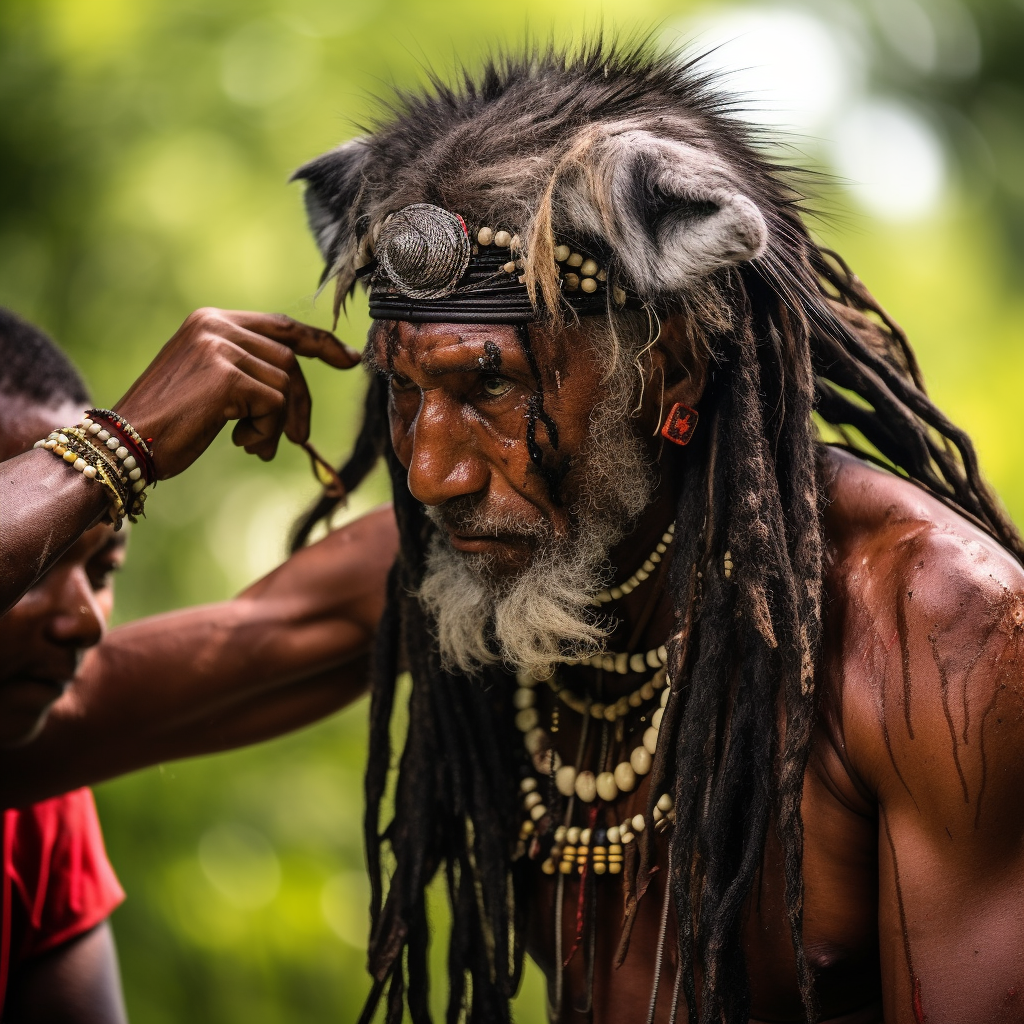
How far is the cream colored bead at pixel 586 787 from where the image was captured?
100 inches

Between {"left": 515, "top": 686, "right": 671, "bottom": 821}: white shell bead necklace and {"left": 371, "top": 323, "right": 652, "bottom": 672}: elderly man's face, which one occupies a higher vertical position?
{"left": 371, "top": 323, "right": 652, "bottom": 672}: elderly man's face

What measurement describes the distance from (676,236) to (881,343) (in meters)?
0.68

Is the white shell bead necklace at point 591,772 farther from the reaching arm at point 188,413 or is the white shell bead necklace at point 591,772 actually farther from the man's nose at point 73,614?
the man's nose at point 73,614

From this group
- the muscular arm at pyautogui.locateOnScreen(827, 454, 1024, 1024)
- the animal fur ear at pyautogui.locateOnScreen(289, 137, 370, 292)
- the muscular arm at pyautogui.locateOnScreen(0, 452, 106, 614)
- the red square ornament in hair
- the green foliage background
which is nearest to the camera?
the muscular arm at pyautogui.locateOnScreen(827, 454, 1024, 1024)

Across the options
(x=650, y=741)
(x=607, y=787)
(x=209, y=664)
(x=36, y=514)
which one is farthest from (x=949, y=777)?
(x=209, y=664)

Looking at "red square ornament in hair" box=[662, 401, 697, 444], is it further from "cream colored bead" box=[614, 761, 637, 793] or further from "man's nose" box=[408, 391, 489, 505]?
"cream colored bead" box=[614, 761, 637, 793]

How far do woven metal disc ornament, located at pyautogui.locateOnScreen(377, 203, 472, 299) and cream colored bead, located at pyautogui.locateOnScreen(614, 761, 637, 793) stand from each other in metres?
0.98

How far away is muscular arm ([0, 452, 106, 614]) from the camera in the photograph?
2.20m

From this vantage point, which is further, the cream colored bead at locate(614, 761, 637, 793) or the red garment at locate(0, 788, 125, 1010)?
the red garment at locate(0, 788, 125, 1010)

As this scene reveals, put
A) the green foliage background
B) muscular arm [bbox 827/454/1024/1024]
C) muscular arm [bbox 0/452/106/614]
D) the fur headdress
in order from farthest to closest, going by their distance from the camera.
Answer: the green foliage background, muscular arm [bbox 0/452/106/614], the fur headdress, muscular arm [bbox 827/454/1024/1024]

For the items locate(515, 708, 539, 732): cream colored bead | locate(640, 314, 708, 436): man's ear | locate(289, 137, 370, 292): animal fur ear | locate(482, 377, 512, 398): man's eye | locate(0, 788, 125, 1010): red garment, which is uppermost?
locate(289, 137, 370, 292): animal fur ear

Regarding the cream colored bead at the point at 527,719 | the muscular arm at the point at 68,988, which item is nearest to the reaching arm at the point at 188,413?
the cream colored bead at the point at 527,719

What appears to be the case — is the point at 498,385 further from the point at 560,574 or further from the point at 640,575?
the point at 640,575

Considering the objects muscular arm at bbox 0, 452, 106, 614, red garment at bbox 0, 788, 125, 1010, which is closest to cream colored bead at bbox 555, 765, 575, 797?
muscular arm at bbox 0, 452, 106, 614
